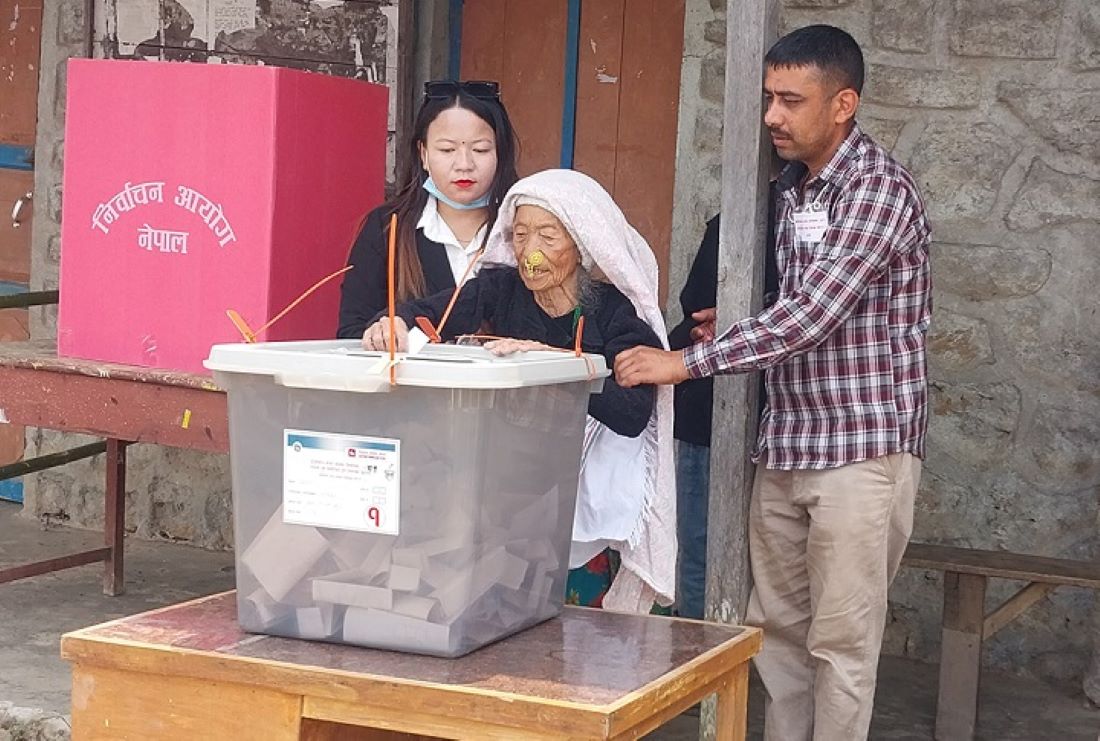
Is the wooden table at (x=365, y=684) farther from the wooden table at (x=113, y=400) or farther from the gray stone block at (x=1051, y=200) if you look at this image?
the gray stone block at (x=1051, y=200)

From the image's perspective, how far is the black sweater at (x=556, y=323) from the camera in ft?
10.6

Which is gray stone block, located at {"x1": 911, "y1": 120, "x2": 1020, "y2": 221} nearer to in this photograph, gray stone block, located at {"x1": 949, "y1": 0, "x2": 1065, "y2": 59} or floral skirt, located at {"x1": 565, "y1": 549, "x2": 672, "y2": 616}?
gray stone block, located at {"x1": 949, "y1": 0, "x2": 1065, "y2": 59}

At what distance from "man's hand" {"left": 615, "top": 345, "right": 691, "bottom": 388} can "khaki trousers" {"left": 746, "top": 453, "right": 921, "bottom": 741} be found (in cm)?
49

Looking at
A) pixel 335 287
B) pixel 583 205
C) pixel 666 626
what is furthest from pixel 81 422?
pixel 666 626

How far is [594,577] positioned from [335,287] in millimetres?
949

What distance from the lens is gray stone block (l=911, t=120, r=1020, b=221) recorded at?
4.69m

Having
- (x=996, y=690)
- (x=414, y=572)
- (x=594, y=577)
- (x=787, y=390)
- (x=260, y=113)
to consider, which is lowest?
(x=996, y=690)

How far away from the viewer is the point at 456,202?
3594mm

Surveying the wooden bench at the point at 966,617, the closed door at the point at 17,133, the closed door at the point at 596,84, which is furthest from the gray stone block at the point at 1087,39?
the closed door at the point at 17,133

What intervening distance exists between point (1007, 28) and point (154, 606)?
3.11 metres

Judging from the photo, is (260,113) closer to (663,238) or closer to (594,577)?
(594,577)

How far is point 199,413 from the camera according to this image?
3916mm

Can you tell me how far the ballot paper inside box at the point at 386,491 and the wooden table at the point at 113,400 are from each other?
4.29 ft

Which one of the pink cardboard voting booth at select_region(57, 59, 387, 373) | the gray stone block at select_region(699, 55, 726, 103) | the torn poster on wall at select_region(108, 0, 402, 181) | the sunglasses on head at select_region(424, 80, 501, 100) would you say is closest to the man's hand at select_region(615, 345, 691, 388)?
the sunglasses on head at select_region(424, 80, 501, 100)
